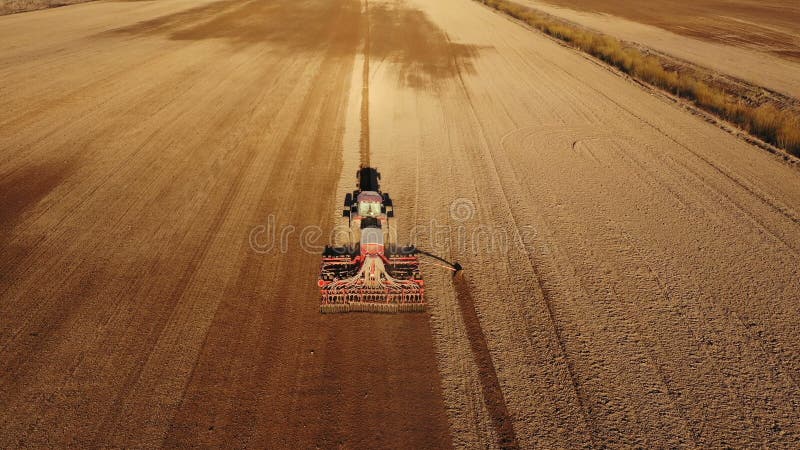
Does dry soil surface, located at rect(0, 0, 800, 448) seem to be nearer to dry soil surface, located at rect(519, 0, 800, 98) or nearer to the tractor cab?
the tractor cab

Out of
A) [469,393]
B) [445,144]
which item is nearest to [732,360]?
[469,393]

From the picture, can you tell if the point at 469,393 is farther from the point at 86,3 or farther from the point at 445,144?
the point at 86,3

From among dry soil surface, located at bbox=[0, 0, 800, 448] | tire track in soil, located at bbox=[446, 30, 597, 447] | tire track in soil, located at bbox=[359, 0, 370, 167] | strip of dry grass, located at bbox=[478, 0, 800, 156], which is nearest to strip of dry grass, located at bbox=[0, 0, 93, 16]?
dry soil surface, located at bbox=[0, 0, 800, 448]

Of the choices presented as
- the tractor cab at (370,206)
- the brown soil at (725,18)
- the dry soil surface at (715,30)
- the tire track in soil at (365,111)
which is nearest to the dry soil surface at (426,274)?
the tire track in soil at (365,111)

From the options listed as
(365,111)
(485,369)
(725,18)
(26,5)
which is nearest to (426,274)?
(485,369)

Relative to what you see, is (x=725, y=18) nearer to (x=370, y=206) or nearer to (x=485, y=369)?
(x=370, y=206)

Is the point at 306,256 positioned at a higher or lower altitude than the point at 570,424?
higher
